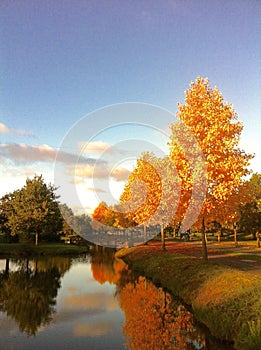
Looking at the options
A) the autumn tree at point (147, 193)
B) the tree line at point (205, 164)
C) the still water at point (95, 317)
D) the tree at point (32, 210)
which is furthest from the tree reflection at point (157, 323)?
the tree at point (32, 210)

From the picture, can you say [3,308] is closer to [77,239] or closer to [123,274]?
[123,274]

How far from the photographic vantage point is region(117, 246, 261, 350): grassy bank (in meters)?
13.2

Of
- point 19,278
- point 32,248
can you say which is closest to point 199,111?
point 19,278

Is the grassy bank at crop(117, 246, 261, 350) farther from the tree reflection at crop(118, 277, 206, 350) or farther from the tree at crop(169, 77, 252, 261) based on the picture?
the tree at crop(169, 77, 252, 261)

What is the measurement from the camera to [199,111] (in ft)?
87.5

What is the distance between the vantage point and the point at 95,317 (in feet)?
65.8

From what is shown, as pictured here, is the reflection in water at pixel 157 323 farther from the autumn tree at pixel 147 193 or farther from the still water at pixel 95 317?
the autumn tree at pixel 147 193

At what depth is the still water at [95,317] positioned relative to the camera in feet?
50.7

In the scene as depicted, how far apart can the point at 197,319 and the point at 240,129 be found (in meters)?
15.0

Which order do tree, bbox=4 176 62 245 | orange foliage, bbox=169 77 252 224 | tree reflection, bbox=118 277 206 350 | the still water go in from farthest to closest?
tree, bbox=4 176 62 245 → orange foliage, bbox=169 77 252 224 → the still water → tree reflection, bbox=118 277 206 350

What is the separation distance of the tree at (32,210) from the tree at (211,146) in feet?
155

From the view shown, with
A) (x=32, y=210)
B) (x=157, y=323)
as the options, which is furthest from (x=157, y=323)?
(x=32, y=210)

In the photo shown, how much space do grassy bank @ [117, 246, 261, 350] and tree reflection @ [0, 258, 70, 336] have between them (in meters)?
9.06

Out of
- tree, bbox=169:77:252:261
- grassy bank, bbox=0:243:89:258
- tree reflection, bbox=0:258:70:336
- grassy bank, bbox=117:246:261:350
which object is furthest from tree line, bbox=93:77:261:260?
grassy bank, bbox=0:243:89:258
